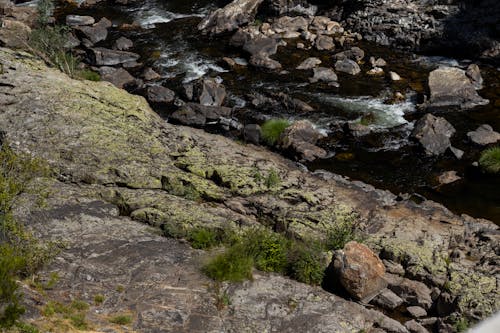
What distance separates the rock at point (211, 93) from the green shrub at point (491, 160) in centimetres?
1244

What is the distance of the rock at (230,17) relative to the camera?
35719 millimetres

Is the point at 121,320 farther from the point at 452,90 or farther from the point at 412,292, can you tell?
the point at 452,90

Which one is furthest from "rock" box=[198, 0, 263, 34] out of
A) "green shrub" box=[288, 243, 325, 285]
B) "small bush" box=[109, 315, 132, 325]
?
"small bush" box=[109, 315, 132, 325]

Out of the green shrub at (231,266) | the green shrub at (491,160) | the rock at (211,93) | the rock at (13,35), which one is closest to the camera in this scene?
the green shrub at (231,266)

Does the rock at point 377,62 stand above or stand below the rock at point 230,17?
below

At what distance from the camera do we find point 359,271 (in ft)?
43.7

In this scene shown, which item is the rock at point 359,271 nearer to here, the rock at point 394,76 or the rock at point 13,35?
the rock at point 13,35

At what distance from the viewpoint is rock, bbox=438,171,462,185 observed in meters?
21.5

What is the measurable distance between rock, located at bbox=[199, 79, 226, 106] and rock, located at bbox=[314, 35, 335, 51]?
27.8 ft

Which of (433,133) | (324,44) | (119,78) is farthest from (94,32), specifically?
(433,133)

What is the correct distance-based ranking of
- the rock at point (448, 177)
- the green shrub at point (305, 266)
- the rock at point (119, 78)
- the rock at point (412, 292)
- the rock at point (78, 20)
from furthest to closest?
the rock at point (78, 20), the rock at point (119, 78), the rock at point (448, 177), the rock at point (412, 292), the green shrub at point (305, 266)

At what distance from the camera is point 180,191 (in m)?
16.5

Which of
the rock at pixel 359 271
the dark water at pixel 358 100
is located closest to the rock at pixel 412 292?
the rock at pixel 359 271

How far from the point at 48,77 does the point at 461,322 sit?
52.6 ft
